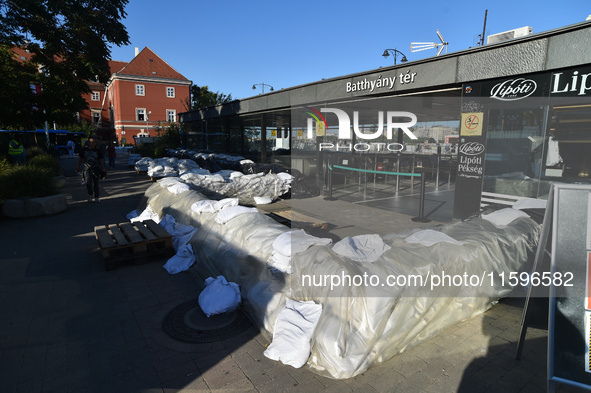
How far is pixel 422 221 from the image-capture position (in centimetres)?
763

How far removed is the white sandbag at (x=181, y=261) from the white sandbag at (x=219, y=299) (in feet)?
4.34

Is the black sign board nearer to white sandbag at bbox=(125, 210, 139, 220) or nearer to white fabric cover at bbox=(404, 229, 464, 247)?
white fabric cover at bbox=(404, 229, 464, 247)

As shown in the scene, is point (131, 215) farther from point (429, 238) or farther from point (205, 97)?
point (205, 97)

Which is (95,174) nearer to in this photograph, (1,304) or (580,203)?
(1,304)

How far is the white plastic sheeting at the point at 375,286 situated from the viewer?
9.09 ft

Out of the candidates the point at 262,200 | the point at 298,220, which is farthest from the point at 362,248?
the point at 262,200

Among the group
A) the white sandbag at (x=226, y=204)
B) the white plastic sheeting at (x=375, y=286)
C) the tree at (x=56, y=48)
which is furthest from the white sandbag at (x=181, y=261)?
the tree at (x=56, y=48)

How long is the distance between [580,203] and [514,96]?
15.1ft

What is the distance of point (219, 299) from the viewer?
148 inches

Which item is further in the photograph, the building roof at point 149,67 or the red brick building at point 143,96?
the building roof at point 149,67

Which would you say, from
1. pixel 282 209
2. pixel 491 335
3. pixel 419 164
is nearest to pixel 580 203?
pixel 491 335

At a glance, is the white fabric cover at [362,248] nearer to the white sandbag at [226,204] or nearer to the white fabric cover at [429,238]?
the white fabric cover at [429,238]

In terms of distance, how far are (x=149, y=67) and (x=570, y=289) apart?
60053mm

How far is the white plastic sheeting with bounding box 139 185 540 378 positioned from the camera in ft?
9.09
